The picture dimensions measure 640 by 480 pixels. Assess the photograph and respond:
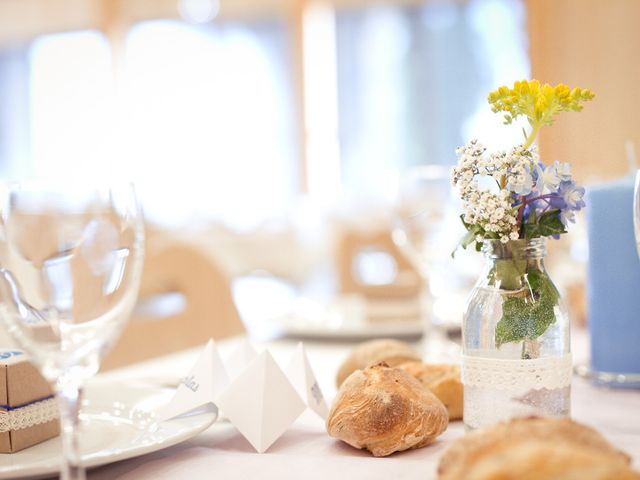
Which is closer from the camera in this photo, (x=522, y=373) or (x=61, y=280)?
(x=61, y=280)

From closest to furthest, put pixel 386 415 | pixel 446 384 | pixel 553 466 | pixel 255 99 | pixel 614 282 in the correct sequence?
pixel 553 466 → pixel 386 415 → pixel 446 384 → pixel 614 282 → pixel 255 99

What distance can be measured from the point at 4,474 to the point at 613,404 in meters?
0.55

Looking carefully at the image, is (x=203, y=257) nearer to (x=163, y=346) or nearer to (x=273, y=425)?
(x=163, y=346)

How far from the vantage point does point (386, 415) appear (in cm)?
61

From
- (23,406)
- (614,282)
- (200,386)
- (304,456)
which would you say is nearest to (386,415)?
(304,456)

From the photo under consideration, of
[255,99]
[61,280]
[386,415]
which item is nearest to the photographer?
[61,280]

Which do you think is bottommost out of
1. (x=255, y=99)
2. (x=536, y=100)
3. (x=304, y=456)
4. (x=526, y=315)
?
(x=304, y=456)

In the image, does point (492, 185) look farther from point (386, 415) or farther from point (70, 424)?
point (70, 424)

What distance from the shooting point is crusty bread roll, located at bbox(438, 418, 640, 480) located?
1.25 ft

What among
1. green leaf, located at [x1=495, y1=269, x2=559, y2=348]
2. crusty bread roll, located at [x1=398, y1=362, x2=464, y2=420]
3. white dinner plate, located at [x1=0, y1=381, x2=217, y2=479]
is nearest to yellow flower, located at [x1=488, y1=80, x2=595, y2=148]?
green leaf, located at [x1=495, y1=269, x2=559, y2=348]

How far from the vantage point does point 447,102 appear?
627 centimetres

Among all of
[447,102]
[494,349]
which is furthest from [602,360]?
[447,102]

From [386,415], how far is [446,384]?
0.14m

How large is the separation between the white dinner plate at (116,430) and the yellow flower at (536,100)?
33 cm
